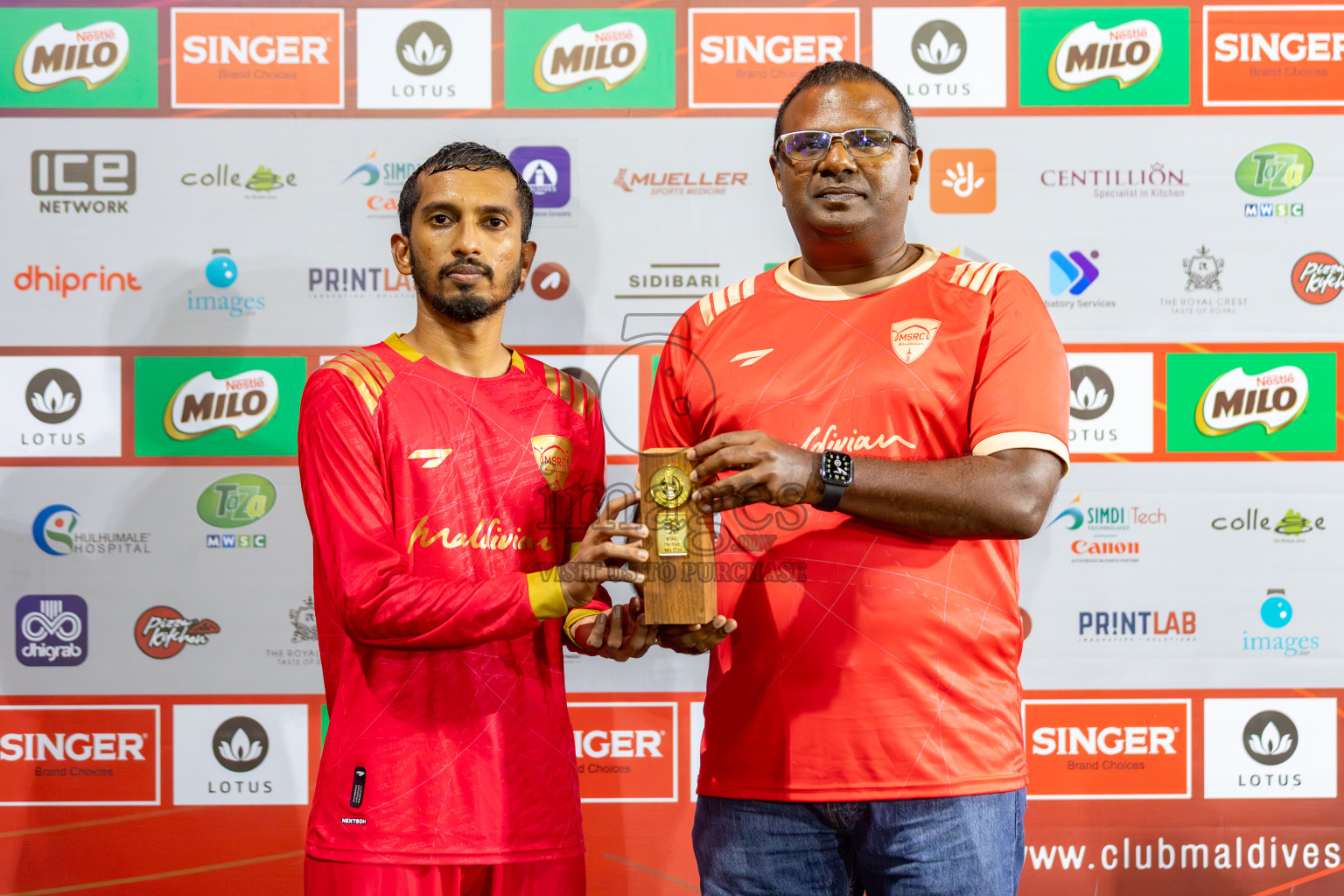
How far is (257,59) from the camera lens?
2.71m

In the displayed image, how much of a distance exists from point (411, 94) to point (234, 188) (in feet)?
1.85

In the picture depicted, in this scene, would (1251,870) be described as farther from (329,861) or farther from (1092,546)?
(329,861)

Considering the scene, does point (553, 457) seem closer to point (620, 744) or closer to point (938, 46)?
point (620, 744)

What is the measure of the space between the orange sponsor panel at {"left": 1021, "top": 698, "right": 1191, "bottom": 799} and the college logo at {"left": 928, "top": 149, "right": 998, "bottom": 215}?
4.63ft

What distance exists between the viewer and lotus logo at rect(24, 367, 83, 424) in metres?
2.71

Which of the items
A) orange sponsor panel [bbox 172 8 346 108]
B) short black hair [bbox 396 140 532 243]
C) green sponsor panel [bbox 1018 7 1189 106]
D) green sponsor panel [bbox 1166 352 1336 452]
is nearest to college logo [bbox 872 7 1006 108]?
green sponsor panel [bbox 1018 7 1189 106]

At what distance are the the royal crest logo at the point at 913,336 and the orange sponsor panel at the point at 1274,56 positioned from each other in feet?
5.82

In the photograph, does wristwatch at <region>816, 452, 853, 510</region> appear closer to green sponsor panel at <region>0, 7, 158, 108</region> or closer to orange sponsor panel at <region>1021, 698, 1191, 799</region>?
orange sponsor panel at <region>1021, 698, 1191, 799</region>

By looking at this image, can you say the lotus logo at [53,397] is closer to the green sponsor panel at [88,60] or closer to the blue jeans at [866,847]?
the green sponsor panel at [88,60]

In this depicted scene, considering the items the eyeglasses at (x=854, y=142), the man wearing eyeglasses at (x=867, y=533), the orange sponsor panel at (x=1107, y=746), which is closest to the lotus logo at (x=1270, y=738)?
the orange sponsor panel at (x=1107, y=746)

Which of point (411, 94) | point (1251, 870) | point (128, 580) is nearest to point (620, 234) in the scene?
point (411, 94)

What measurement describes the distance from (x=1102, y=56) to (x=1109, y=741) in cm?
193

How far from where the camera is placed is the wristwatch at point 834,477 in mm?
1384

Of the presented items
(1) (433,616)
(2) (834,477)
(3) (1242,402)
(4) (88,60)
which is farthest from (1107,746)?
(4) (88,60)
